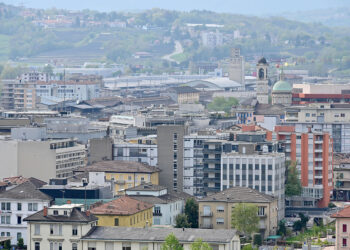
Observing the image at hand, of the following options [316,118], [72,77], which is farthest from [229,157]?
[72,77]

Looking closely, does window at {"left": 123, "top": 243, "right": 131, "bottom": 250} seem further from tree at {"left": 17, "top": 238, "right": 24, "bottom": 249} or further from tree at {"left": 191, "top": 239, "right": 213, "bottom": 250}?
tree at {"left": 17, "top": 238, "right": 24, "bottom": 249}

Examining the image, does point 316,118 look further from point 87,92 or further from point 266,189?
point 87,92

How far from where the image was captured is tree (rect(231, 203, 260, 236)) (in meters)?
69.9

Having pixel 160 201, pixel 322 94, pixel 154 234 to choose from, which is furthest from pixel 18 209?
pixel 322 94

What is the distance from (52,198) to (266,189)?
12.7 metres

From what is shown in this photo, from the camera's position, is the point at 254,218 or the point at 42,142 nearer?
the point at 254,218

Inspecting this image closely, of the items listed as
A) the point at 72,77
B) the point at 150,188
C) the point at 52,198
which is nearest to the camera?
the point at 52,198

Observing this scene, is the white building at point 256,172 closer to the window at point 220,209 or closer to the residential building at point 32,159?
the window at point 220,209

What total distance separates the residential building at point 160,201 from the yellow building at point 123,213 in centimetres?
244

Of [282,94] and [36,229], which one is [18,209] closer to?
[36,229]

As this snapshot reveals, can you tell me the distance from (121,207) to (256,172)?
13195mm

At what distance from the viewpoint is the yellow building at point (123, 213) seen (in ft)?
212

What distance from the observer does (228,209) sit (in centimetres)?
7219

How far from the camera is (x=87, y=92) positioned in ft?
594
